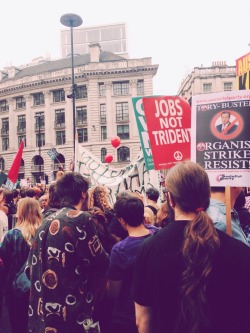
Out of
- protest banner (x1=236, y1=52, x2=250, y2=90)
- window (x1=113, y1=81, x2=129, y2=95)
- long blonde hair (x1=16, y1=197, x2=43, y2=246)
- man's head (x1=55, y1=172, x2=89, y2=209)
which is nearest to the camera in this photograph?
man's head (x1=55, y1=172, x2=89, y2=209)

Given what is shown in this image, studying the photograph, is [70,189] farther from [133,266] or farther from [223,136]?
[223,136]

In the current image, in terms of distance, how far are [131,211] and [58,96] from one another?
149 ft

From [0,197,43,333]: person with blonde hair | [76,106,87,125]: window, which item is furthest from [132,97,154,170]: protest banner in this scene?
[76,106,87,125]: window

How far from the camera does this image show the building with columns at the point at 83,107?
44.3 meters

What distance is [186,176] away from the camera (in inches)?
71.7

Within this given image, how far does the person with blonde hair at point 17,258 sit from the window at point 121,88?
4249 centimetres

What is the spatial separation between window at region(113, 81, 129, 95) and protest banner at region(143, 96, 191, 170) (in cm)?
4156

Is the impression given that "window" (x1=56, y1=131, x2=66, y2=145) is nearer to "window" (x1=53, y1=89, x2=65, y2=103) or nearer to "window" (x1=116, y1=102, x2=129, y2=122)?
"window" (x1=53, y1=89, x2=65, y2=103)

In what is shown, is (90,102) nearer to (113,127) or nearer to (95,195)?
(113,127)

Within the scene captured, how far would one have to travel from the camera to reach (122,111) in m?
45.2

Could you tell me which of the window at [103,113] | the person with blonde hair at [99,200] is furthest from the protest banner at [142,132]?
the window at [103,113]

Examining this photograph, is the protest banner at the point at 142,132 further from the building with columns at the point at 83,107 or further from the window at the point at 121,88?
the window at the point at 121,88

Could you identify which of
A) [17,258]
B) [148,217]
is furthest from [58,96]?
[17,258]

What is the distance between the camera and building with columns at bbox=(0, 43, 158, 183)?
44.3 metres
